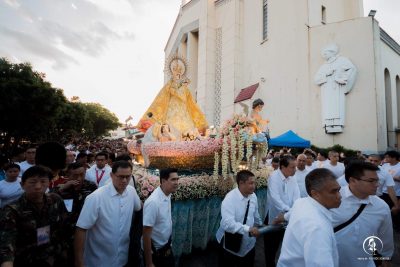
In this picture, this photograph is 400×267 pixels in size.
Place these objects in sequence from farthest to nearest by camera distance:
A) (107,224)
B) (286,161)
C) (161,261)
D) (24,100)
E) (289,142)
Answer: (24,100), (289,142), (286,161), (161,261), (107,224)

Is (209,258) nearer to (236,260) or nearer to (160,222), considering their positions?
(236,260)

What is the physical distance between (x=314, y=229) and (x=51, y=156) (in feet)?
10.0

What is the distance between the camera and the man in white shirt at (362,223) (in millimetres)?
2521

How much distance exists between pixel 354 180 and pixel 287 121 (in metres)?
15.0

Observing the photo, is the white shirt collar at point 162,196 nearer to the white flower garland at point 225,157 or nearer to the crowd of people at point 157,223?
the crowd of people at point 157,223

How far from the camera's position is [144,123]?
7.80m

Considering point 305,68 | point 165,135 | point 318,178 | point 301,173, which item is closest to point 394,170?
point 301,173

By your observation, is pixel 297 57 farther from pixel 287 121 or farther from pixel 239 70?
pixel 239 70

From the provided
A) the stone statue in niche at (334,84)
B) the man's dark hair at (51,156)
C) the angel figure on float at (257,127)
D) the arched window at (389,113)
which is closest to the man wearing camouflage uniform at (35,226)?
the man's dark hair at (51,156)

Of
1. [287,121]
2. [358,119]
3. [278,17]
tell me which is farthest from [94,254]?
[278,17]

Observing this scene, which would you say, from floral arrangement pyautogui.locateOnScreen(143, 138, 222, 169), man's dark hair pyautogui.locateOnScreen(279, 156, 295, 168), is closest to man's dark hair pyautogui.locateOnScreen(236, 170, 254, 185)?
man's dark hair pyautogui.locateOnScreen(279, 156, 295, 168)

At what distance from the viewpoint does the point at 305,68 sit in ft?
52.0

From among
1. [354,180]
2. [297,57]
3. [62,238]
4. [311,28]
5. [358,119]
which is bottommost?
[62,238]

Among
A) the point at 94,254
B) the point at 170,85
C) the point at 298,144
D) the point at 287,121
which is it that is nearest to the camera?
the point at 94,254
